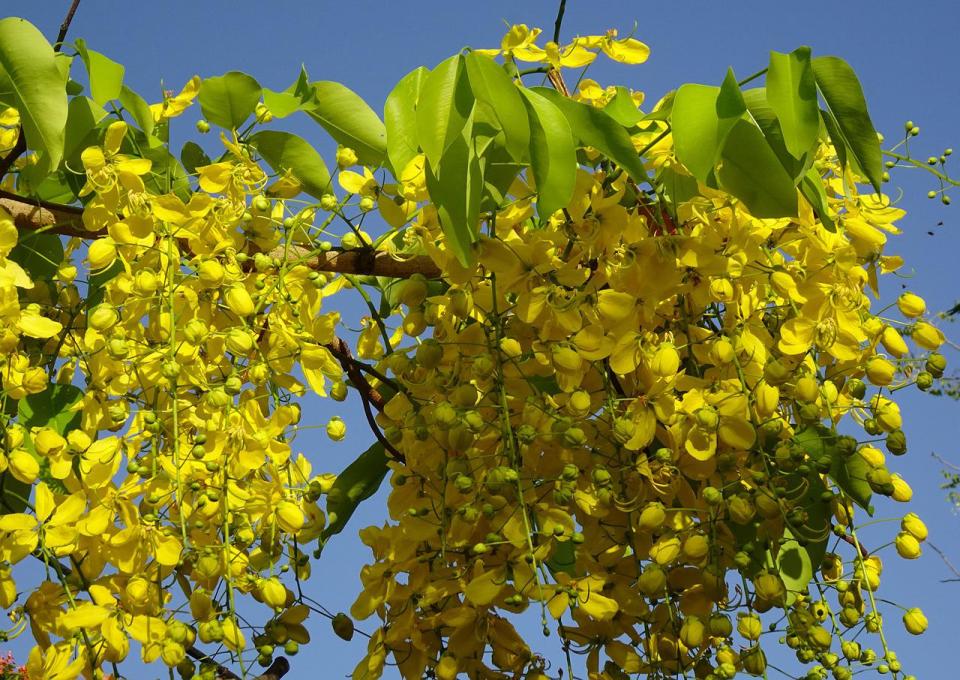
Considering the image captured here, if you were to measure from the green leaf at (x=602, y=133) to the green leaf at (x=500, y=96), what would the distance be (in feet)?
0.16

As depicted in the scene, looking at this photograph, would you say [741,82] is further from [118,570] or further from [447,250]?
[118,570]

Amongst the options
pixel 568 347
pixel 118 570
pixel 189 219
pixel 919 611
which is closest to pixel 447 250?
pixel 568 347

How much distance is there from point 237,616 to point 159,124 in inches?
22.0

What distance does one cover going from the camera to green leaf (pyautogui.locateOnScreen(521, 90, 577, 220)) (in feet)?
2.73

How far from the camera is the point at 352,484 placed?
1.14 m

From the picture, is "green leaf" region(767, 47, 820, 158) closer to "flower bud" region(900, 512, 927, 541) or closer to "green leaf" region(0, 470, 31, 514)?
"flower bud" region(900, 512, 927, 541)

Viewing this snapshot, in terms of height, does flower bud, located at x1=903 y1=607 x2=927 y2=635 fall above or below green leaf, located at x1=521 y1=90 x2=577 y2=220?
below

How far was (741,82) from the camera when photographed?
894 millimetres

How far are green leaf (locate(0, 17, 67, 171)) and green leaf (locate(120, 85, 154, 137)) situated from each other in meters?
0.11

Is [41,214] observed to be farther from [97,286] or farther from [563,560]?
[563,560]

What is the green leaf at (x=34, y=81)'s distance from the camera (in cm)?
98

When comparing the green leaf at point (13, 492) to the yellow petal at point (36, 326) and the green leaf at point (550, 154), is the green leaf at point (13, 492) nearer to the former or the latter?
the yellow petal at point (36, 326)

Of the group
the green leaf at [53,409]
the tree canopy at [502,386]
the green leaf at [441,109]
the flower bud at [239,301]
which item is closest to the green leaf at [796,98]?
the tree canopy at [502,386]

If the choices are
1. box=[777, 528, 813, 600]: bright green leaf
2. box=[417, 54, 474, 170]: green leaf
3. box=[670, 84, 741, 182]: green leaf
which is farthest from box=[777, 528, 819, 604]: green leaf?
box=[417, 54, 474, 170]: green leaf
